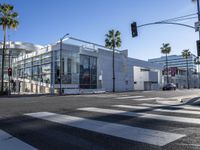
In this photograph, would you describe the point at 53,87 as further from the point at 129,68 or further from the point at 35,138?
the point at 35,138

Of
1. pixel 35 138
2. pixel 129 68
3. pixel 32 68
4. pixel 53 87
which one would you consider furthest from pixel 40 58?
pixel 35 138

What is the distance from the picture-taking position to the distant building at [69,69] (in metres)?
43.0

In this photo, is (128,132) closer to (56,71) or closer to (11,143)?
(11,143)

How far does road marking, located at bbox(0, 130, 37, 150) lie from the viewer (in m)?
4.95

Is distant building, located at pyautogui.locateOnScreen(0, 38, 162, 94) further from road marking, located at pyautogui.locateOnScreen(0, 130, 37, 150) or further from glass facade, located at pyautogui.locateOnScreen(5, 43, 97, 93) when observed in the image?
road marking, located at pyautogui.locateOnScreen(0, 130, 37, 150)

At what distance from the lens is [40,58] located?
46781 millimetres

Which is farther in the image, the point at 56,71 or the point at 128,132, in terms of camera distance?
the point at 56,71

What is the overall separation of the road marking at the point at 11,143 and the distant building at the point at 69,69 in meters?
31.7

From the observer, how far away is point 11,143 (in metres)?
5.31

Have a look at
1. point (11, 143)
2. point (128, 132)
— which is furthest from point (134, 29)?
point (11, 143)

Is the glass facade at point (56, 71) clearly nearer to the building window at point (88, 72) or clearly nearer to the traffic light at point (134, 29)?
the building window at point (88, 72)

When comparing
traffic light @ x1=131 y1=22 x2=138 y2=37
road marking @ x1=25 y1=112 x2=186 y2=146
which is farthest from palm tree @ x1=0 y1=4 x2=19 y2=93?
road marking @ x1=25 y1=112 x2=186 y2=146

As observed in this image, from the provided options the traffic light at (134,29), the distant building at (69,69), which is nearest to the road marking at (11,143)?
the traffic light at (134,29)

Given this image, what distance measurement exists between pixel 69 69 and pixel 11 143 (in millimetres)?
38968
